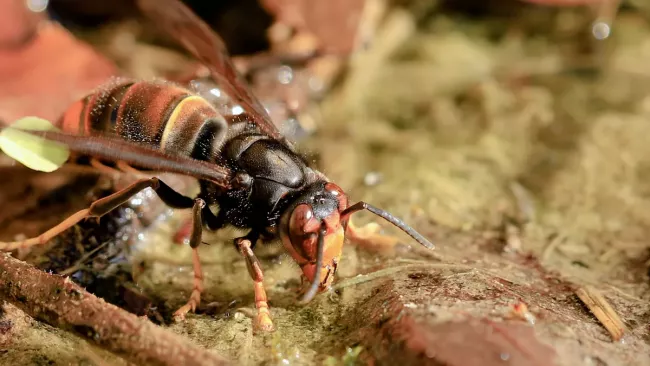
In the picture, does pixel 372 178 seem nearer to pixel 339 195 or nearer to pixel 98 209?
pixel 339 195

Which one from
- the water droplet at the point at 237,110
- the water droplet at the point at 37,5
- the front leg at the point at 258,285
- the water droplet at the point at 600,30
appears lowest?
the front leg at the point at 258,285

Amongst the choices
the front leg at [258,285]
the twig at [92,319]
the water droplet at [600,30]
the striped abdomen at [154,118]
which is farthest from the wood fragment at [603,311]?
the water droplet at [600,30]

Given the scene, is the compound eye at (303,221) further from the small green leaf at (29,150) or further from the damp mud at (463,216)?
the small green leaf at (29,150)

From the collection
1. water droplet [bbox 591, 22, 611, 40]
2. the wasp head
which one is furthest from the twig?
water droplet [bbox 591, 22, 611, 40]

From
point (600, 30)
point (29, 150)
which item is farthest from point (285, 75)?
point (600, 30)

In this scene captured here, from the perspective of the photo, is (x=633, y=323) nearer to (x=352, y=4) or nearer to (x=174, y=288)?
(x=174, y=288)

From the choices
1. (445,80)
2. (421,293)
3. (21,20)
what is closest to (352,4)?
(445,80)

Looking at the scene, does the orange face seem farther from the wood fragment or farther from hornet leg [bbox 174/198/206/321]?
the wood fragment
